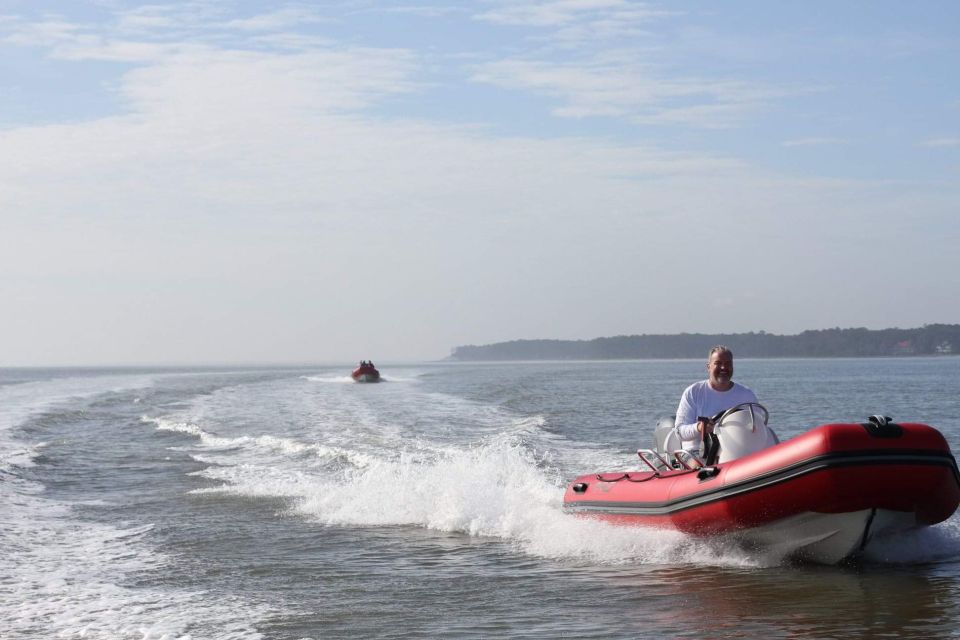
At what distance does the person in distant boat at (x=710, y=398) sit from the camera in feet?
31.3

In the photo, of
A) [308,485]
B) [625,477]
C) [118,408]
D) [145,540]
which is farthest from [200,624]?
[118,408]

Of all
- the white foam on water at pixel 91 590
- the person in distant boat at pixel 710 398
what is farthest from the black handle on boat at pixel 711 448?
the white foam on water at pixel 91 590

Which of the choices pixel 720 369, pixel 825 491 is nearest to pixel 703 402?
pixel 720 369

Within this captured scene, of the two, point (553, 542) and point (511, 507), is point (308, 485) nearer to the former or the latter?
point (511, 507)

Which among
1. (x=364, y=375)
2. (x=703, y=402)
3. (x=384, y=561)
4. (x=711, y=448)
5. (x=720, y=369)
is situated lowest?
(x=384, y=561)

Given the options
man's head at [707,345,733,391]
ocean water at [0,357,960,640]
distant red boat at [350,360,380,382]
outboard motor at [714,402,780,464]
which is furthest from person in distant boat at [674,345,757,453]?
distant red boat at [350,360,380,382]

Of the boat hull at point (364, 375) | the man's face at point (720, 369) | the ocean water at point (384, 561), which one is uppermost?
the man's face at point (720, 369)

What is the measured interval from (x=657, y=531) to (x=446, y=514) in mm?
2802

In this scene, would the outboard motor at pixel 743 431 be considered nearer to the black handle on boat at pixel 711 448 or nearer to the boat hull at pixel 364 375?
the black handle on boat at pixel 711 448

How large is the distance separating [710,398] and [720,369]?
1.06 ft

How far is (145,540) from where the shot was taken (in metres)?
11.1

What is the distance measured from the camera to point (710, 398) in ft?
31.7

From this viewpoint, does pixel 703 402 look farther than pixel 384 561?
No

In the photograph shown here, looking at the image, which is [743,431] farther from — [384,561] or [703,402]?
[384,561]
